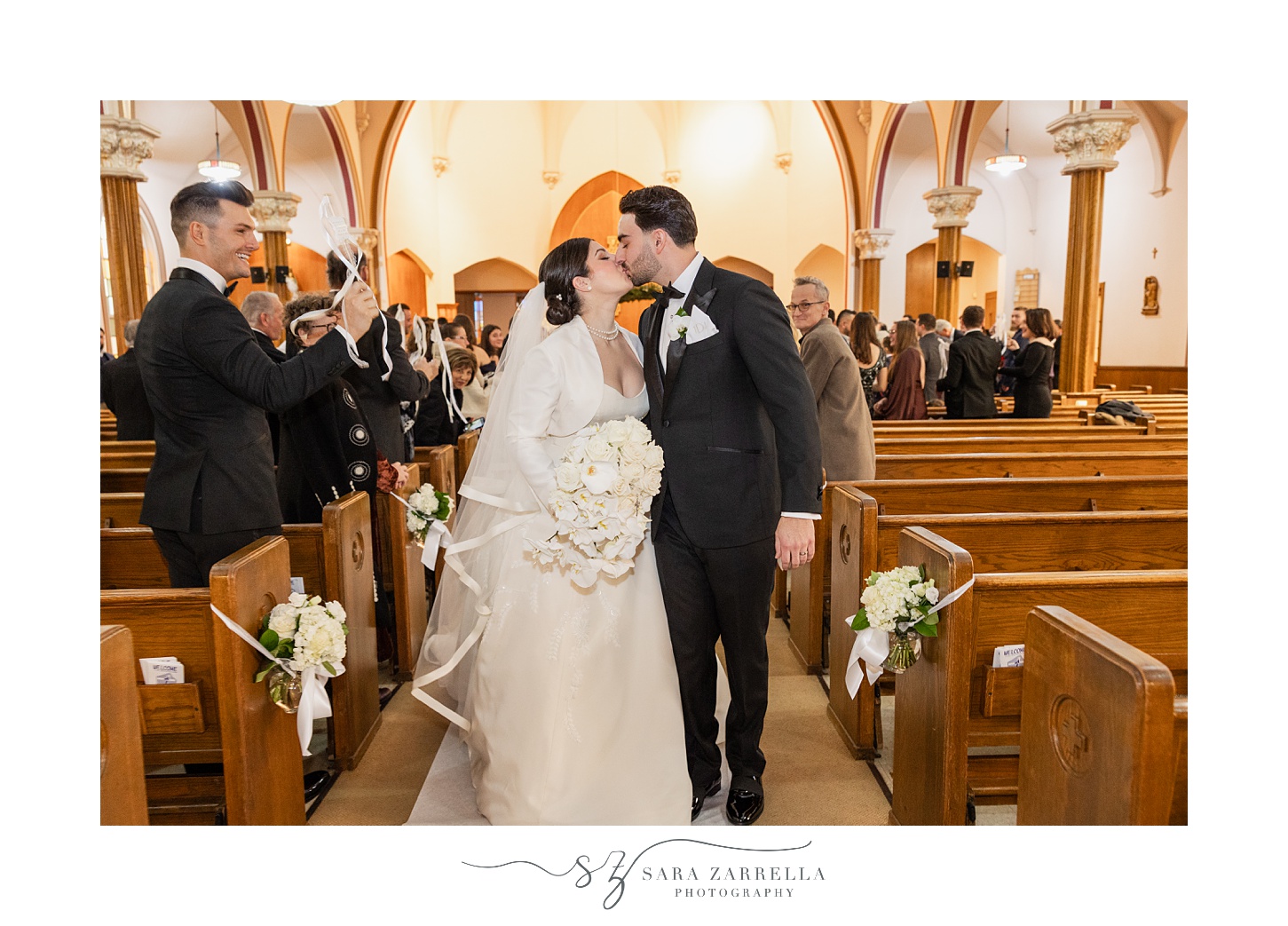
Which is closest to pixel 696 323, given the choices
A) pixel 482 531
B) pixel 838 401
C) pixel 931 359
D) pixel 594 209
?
pixel 482 531

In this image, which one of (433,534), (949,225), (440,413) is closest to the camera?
(433,534)

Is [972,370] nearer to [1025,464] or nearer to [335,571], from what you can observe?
[1025,464]

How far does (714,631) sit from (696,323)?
0.92 metres

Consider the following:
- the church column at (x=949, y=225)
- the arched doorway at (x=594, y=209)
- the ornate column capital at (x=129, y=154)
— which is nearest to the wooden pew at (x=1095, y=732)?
the ornate column capital at (x=129, y=154)

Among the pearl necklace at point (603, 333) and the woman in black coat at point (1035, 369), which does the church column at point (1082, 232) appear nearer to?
the woman in black coat at point (1035, 369)

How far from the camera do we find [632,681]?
248 centimetres

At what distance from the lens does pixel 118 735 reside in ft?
5.04

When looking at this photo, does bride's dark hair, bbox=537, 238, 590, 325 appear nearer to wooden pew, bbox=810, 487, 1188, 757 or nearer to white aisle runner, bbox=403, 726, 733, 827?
wooden pew, bbox=810, 487, 1188, 757

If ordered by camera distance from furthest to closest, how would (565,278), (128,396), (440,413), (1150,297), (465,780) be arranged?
(1150,297), (440,413), (128,396), (465,780), (565,278)
